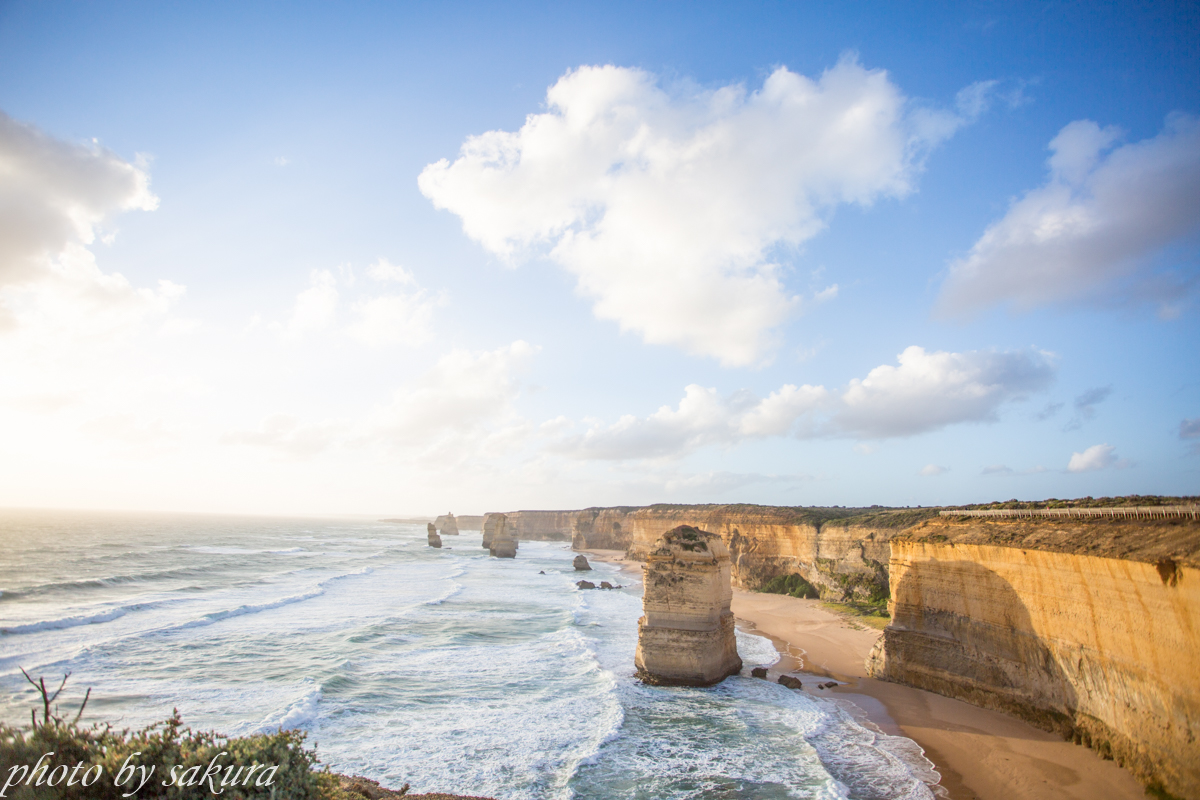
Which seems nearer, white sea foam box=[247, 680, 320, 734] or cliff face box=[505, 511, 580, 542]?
white sea foam box=[247, 680, 320, 734]

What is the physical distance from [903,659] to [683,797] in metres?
12.2

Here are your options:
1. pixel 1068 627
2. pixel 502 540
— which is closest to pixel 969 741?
pixel 1068 627

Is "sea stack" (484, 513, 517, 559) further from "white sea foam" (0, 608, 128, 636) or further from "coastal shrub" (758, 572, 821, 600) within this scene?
"white sea foam" (0, 608, 128, 636)

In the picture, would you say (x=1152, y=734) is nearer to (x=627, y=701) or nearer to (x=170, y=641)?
(x=627, y=701)

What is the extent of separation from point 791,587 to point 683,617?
27.2m

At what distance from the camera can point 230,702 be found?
59.9ft

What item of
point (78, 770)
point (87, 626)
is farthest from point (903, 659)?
point (87, 626)

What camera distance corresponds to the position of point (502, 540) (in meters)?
80.4

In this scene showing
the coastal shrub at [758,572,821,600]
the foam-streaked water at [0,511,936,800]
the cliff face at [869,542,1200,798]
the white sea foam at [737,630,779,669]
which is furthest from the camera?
the coastal shrub at [758,572,821,600]

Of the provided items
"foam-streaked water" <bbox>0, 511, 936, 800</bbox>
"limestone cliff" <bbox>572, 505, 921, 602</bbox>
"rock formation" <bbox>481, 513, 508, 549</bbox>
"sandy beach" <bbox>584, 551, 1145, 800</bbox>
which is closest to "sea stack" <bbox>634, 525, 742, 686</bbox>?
"foam-streaked water" <bbox>0, 511, 936, 800</bbox>

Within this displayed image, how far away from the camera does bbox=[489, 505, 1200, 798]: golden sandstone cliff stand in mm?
11492

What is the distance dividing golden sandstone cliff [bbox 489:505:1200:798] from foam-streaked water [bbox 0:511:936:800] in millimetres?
4230

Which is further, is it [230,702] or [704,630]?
[704,630]

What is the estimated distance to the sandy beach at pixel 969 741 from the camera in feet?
42.0
